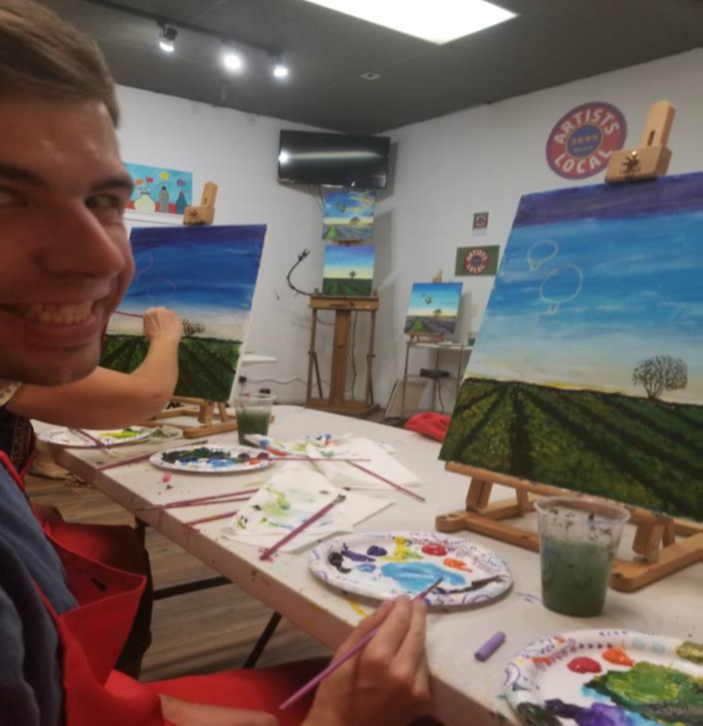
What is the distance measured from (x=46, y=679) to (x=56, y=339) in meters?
0.28

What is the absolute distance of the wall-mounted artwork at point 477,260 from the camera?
489cm

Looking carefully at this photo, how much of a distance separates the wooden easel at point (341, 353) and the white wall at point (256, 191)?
0.32m

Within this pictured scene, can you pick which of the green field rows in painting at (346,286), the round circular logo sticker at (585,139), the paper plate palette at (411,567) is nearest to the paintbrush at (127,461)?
the paper plate palette at (411,567)

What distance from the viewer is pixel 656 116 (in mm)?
984

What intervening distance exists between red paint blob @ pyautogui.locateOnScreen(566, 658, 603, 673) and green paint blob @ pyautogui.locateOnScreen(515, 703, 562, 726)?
8 cm

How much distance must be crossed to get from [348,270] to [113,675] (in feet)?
16.1

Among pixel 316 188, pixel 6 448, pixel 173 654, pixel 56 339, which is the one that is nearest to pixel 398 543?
pixel 56 339

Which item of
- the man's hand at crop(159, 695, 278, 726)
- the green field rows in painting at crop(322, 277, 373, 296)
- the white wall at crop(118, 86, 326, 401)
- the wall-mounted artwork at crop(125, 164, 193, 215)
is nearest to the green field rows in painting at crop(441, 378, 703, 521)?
the man's hand at crop(159, 695, 278, 726)

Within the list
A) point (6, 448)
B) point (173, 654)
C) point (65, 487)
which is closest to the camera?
point (6, 448)

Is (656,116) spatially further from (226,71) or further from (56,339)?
(226,71)

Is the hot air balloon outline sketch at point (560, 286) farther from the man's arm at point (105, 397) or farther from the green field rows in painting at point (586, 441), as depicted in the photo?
the man's arm at point (105, 397)

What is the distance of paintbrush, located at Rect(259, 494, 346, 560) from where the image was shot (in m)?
0.84

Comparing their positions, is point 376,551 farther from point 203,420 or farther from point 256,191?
point 256,191

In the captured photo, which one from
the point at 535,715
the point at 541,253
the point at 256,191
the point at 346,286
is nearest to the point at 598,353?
the point at 541,253
